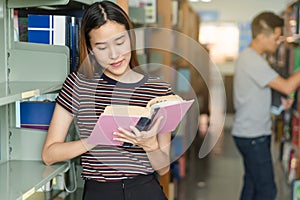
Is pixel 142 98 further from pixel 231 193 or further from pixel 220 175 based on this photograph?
pixel 220 175

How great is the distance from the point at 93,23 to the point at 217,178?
11.7 feet

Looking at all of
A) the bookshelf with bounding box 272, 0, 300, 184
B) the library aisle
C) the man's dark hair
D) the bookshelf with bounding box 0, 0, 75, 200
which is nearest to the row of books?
the bookshelf with bounding box 0, 0, 75, 200

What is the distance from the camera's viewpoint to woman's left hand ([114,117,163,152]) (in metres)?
1.38

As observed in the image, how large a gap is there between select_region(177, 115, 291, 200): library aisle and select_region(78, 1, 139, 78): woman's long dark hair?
277 cm

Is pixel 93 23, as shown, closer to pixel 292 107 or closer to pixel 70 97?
pixel 70 97

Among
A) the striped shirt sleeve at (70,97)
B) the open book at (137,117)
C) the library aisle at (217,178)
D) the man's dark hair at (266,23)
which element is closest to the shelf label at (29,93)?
the striped shirt sleeve at (70,97)

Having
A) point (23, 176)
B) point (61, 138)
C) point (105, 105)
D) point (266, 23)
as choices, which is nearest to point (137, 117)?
point (105, 105)

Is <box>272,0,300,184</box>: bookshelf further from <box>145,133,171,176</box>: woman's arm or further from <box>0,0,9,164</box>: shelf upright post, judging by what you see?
<box>0,0,9,164</box>: shelf upright post

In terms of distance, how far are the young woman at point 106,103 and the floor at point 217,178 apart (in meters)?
2.67

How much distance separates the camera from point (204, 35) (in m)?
10.2

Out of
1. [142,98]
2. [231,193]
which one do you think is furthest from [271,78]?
[142,98]

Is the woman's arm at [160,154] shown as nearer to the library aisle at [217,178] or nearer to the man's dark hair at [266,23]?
the man's dark hair at [266,23]

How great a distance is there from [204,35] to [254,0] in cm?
123

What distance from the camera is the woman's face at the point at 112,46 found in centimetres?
147
